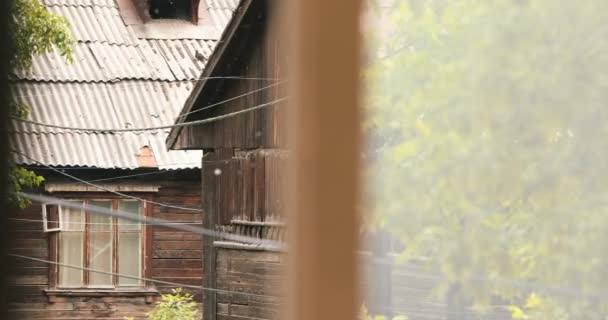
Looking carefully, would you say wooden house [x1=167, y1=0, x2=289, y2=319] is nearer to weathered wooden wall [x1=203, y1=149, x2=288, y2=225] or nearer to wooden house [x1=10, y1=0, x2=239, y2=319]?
weathered wooden wall [x1=203, y1=149, x2=288, y2=225]

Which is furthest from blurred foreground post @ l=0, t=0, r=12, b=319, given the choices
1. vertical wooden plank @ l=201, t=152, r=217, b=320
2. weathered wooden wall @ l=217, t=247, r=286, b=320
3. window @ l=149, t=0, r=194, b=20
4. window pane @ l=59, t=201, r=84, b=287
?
window @ l=149, t=0, r=194, b=20

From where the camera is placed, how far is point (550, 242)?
400cm

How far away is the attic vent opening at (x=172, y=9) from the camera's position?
815 cm

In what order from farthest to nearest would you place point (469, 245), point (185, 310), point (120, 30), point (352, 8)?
point (120, 30)
point (185, 310)
point (469, 245)
point (352, 8)

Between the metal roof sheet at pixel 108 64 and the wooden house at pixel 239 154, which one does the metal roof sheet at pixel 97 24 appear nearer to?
the metal roof sheet at pixel 108 64

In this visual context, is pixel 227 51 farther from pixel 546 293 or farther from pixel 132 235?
pixel 132 235

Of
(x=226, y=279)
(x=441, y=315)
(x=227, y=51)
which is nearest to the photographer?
(x=441, y=315)

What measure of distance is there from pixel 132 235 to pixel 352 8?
7290 mm

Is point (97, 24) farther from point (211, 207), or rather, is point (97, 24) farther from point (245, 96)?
point (245, 96)

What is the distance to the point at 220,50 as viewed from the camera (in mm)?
4887

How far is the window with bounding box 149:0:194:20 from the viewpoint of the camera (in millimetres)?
8164

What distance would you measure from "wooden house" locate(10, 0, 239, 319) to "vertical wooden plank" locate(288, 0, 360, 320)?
21.7 feet

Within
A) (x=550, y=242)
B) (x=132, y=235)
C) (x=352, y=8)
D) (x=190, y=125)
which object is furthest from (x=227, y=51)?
(x=352, y=8)

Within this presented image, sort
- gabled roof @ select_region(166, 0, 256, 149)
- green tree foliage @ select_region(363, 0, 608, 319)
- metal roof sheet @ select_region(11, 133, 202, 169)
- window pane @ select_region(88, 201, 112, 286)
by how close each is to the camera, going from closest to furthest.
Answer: green tree foliage @ select_region(363, 0, 608, 319) < gabled roof @ select_region(166, 0, 256, 149) < metal roof sheet @ select_region(11, 133, 202, 169) < window pane @ select_region(88, 201, 112, 286)
